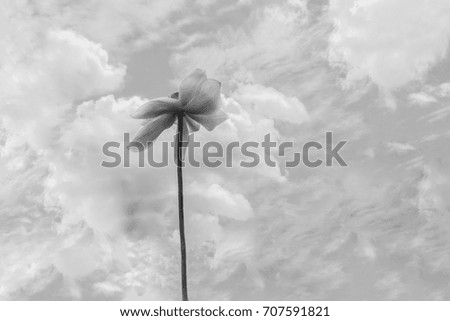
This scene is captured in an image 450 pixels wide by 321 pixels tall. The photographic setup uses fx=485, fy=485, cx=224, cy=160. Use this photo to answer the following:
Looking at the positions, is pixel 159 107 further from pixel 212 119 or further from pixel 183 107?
pixel 212 119

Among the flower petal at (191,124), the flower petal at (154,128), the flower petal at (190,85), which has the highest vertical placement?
the flower petal at (190,85)

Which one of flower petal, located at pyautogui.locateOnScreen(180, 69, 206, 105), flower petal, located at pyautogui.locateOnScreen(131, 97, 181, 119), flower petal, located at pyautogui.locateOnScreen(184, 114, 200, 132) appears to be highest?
flower petal, located at pyautogui.locateOnScreen(180, 69, 206, 105)

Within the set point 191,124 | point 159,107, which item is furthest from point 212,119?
point 159,107

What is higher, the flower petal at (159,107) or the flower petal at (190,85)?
the flower petal at (190,85)
